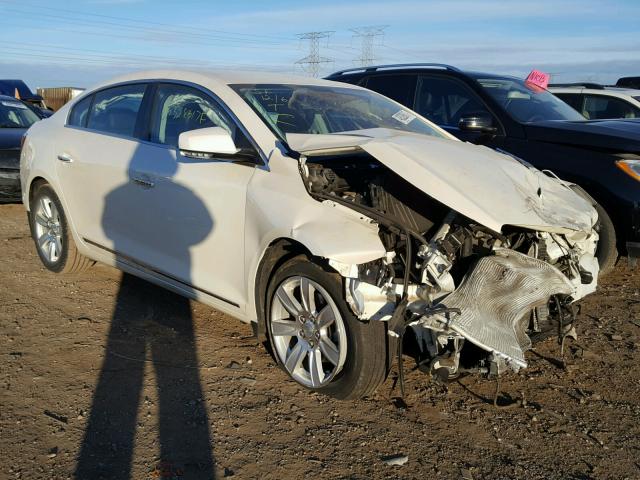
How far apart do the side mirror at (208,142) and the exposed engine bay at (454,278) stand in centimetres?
48

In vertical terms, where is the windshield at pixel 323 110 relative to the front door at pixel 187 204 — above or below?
above

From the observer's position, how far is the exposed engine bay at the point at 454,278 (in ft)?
9.80

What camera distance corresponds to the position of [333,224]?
3.24m

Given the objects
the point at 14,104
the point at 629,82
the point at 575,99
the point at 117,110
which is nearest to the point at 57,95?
the point at 14,104

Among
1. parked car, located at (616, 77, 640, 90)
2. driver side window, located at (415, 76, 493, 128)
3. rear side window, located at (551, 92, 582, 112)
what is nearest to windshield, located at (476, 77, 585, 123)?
driver side window, located at (415, 76, 493, 128)

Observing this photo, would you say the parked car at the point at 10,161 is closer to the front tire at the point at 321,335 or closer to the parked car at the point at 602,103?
the front tire at the point at 321,335

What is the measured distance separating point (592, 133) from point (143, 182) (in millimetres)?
3691

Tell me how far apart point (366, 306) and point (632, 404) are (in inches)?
64.5

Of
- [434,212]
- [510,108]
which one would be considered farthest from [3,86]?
[434,212]

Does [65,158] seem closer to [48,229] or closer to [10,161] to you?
[48,229]

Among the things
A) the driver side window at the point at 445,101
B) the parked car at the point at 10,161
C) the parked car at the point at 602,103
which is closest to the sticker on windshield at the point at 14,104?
the parked car at the point at 10,161

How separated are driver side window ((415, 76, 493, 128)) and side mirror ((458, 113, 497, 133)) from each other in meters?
0.23

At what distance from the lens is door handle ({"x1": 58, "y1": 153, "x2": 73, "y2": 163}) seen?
4977mm

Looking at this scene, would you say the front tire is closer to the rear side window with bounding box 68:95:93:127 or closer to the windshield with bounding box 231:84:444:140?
the windshield with bounding box 231:84:444:140
